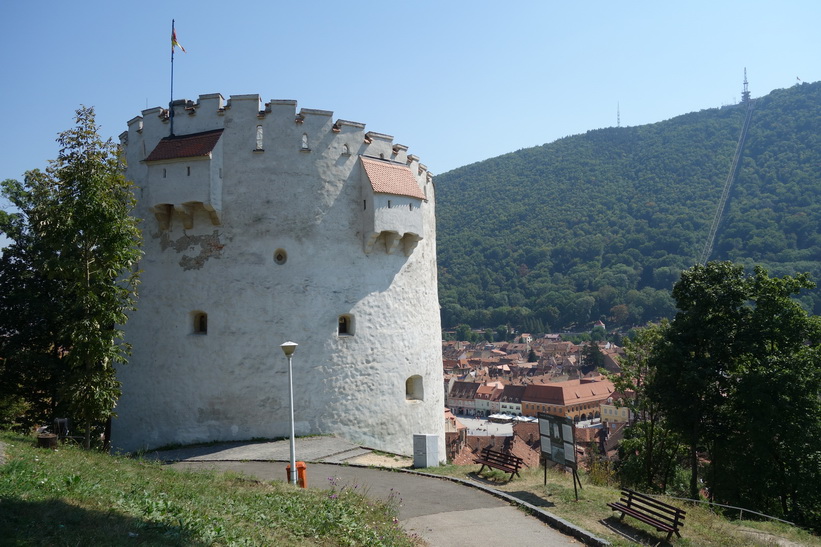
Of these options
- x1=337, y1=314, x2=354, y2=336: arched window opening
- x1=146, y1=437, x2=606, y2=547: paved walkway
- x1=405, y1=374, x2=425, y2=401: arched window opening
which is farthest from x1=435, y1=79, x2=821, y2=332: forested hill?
x1=146, y1=437, x2=606, y2=547: paved walkway

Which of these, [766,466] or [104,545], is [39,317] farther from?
[766,466]

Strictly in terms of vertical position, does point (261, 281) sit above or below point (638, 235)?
below

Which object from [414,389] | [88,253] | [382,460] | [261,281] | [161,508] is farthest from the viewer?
[414,389]

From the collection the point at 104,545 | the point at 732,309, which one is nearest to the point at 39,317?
the point at 104,545

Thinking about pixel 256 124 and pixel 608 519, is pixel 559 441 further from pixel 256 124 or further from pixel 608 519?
pixel 256 124

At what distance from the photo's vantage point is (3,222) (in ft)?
70.8

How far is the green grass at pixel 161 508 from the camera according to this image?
6902 millimetres

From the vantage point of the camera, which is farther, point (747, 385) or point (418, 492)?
point (747, 385)

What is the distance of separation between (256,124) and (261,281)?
460 centimetres

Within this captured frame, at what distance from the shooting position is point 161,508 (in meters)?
8.45

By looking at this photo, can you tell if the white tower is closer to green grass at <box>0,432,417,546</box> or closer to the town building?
green grass at <box>0,432,417,546</box>

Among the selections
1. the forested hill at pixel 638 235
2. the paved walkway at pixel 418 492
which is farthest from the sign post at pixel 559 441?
the forested hill at pixel 638 235

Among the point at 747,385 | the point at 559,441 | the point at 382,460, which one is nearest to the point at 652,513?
the point at 559,441

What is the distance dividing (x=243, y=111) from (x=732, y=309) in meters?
17.5
